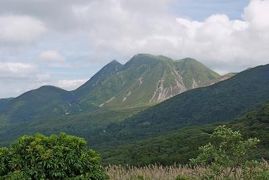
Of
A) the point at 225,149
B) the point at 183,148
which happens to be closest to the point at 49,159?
the point at 225,149

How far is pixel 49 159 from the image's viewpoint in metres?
20.5

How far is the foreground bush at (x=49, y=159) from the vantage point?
67.3ft

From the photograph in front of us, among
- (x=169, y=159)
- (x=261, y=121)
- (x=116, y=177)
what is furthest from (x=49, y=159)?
(x=261, y=121)

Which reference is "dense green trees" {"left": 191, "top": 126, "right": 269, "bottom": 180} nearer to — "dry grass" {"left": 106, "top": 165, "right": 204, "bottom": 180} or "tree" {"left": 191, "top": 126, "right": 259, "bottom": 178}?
"tree" {"left": 191, "top": 126, "right": 259, "bottom": 178}

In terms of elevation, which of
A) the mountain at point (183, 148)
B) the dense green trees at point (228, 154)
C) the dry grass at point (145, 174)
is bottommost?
the mountain at point (183, 148)

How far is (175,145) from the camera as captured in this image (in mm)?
142875

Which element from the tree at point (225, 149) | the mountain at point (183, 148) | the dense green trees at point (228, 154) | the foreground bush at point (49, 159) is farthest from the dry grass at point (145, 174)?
the mountain at point (183, 148)

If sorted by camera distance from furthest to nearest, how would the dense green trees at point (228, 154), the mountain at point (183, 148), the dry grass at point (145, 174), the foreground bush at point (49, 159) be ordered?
the mountain at point (183, 148), the dry grass at point (145, 174), the foreground bush at point (49, 159), the dense green trees at point (228, 154)

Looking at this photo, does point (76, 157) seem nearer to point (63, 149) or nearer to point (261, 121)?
point (63, 149)

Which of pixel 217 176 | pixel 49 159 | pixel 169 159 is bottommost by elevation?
pixel 169 159

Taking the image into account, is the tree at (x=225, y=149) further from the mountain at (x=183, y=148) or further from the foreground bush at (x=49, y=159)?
the mountain at (x=183, y=148)

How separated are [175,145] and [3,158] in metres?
123

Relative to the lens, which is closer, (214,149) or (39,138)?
(214,149)

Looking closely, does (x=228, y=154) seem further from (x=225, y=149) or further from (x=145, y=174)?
(x=145, y=174)
